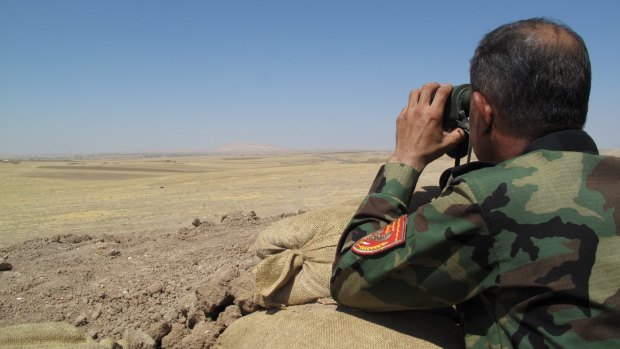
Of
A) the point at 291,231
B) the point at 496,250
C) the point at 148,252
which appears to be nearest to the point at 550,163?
the point at 496,250

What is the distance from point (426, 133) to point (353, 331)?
76cm

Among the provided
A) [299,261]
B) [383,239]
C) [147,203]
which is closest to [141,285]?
[299,261]

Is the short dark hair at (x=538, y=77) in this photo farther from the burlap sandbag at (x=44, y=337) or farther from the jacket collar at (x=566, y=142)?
the burlap sandbag at (x=44, y=337)

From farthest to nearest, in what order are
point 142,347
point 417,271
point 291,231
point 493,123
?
point 142,347 → point 291,231 → point 493,123 → point 417,271

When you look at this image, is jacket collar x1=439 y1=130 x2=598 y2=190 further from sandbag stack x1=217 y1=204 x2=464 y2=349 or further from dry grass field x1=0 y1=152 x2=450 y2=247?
dry grass field x1=0 y1=152 x2=450 y2=247

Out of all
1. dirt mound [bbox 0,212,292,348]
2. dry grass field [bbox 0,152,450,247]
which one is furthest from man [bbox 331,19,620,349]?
dry grass field [bbox 0,152,450,247]

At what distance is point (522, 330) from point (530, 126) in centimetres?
57

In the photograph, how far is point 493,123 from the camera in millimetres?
1350

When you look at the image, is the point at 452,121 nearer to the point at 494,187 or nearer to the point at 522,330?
the point at 494,187

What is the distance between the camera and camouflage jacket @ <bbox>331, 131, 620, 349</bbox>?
3.59ft

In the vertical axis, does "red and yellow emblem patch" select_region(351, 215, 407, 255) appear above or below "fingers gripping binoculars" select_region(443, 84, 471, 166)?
below

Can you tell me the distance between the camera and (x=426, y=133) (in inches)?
60.0

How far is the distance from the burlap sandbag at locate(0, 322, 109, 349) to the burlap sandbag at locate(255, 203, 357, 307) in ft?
2.37

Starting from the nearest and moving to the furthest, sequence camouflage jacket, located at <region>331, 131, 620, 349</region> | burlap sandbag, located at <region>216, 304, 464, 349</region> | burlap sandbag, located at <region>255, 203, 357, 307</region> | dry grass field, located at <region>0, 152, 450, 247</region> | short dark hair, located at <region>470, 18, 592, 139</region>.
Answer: camouflage jacket, located at <region>331, 131, 620, 349</region> → short dark hair, located at <region>470, 18, 592, 139</region> → burlap sandbag, located at <region>216, 304, 464, 349</region> → burlap sandbag, located at <region>255, 203, 357, 307</region> → dry grass field, located at <region>0, 152, 450, 247</region>
